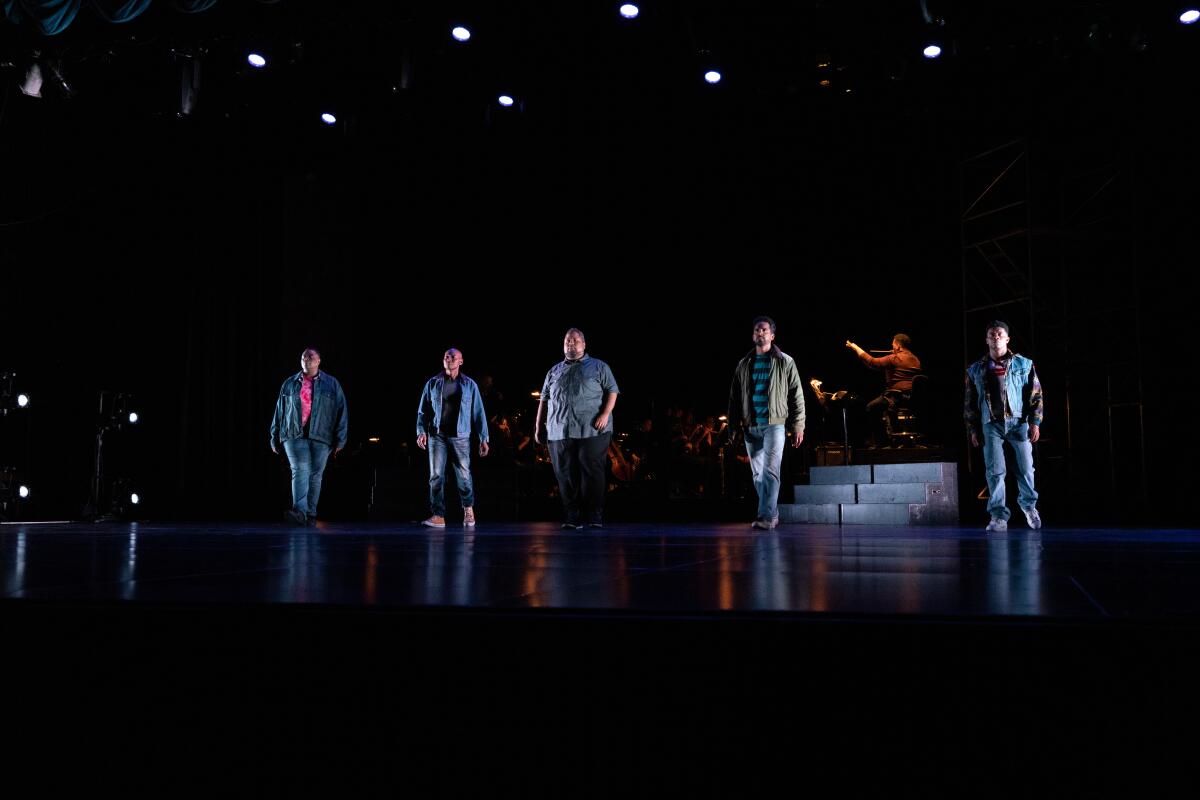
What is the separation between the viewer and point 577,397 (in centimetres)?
765

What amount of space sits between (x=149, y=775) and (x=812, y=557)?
2.61 metres

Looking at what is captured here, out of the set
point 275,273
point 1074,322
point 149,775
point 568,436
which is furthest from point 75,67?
point 1074,322

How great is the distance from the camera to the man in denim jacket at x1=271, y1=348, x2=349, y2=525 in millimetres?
8664

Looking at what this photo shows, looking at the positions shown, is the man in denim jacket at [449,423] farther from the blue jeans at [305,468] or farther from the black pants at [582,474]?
the blue jeans at [305,468]

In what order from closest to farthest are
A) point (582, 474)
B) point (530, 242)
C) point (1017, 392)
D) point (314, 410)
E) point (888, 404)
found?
point (1017, 392), point (582, 474), point (314, 410), point (888, 404), point (530, 242)

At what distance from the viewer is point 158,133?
11.1 m

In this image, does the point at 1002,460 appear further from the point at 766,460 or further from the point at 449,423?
the point at 449,423

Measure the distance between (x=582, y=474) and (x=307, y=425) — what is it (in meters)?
2.84

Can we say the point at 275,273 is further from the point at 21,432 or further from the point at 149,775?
the point at 149,775

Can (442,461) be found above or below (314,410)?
below

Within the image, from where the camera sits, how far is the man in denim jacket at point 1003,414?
7.22 meters

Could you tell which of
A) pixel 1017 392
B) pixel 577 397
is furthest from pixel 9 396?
pixel 1017 392

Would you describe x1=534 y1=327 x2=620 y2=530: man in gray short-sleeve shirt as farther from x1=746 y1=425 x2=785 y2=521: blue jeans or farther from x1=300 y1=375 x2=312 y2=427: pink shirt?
x1=300 y1=375 x2=312 y2=427: pink shirt

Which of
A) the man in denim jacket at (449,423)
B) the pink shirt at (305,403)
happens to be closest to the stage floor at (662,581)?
the man in denim jacket at (449,423)
